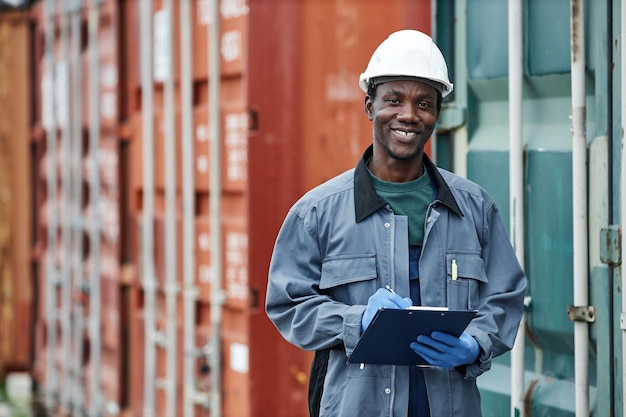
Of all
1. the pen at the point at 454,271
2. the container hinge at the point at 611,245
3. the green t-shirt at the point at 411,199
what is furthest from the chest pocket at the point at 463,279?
the container hinge at the point at 611,245

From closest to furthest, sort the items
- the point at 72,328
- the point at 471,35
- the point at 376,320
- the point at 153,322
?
the point at 376,320
the point at 471,35
the point at 153,322
the point at 72,328

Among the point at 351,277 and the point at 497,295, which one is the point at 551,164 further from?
the point at 351,277

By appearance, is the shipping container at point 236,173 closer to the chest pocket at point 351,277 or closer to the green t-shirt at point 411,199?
the green t-shirt at point 411,199

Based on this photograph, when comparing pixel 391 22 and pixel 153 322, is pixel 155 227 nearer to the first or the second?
pixel 153 322

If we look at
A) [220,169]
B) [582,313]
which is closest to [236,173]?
[220,169]

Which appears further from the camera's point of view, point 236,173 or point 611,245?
point 236,173

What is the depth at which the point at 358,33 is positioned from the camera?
5051 mm

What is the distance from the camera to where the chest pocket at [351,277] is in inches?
112

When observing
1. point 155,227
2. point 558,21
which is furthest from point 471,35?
point 155,227

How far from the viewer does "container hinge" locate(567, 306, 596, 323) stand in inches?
135

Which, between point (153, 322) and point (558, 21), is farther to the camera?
point (153, 322)

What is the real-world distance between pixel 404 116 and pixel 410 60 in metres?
0.14

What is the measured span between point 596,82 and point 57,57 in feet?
19.1

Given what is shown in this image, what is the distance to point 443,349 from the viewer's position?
8.84 feet
